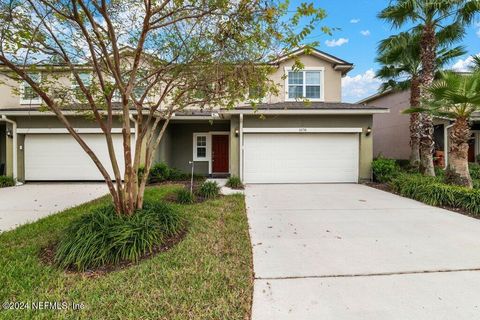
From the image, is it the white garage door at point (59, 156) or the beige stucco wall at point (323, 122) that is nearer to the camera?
the beige stucco wall at point (323, 122)

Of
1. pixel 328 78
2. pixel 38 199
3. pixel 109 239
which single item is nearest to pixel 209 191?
pixel 109 239

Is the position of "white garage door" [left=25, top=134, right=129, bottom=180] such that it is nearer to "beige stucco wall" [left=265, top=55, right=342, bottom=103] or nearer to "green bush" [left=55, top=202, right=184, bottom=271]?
"green bush" [left=55, top=202, right=184, bottom=271]

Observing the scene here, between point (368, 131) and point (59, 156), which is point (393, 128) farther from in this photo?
point (59, 156)

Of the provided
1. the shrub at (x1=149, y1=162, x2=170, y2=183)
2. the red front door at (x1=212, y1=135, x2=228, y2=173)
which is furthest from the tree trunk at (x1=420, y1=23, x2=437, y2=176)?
the shrub at (x1=149, y1=162, x2=170, y2=183)

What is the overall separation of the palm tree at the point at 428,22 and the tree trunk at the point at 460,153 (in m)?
1.57

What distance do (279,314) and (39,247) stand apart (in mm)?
3808

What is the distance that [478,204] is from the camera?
20.0ft

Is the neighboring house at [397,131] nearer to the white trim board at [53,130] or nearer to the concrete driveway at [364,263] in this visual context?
the concrete driveway at [364,263]

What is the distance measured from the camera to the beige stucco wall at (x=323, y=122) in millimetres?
10539

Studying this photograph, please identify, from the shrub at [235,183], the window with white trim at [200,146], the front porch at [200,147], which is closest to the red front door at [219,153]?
the front porch at [200,147]

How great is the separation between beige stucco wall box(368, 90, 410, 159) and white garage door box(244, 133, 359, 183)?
528 cm

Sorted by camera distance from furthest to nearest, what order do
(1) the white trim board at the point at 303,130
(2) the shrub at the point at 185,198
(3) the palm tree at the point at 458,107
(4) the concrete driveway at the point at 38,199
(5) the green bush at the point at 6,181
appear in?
1. (1) the white trim board at the point at 303,130
2. (5) the green bush at the point at 6,181
3. (2) the shrub at the point at 185,198
4. (3) the palm tree at the point at 458,107
5. (4) the concrete driveway at the point at 38,199

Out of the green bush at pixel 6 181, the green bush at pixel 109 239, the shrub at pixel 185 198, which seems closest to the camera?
the green bush at pixel 109 239

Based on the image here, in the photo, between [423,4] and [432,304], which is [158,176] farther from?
[423,4]
